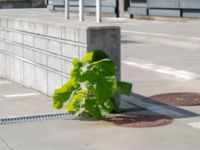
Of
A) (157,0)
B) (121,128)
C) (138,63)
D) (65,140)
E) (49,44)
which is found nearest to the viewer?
(65,140)

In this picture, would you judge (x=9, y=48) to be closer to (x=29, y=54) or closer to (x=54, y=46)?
(x=29, y=54)

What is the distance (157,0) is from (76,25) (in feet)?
71.0

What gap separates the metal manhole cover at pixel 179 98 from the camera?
8.88 meters

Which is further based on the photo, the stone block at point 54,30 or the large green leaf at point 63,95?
the stone block at point 54,30

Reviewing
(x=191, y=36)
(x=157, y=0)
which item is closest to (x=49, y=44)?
(x=191, y=36)

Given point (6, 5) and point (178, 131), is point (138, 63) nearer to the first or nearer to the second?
point (178, 131)

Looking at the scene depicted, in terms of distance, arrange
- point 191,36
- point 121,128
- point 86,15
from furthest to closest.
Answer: point 86,15
point 191,36
point 121,128

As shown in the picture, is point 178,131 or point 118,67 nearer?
point 178,131

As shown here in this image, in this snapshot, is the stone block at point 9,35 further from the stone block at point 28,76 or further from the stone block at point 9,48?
the stone block at point 28,76

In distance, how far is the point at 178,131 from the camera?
718cm

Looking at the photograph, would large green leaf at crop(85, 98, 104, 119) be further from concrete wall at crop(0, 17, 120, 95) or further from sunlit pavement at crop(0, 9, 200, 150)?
concrete wall at crop(0, 17, 120, 95)

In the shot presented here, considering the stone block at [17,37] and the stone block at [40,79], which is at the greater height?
the stone block at [17,37]

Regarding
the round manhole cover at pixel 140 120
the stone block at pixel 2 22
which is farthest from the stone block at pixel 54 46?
the stone block at pixel 2 22

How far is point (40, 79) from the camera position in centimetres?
1042
